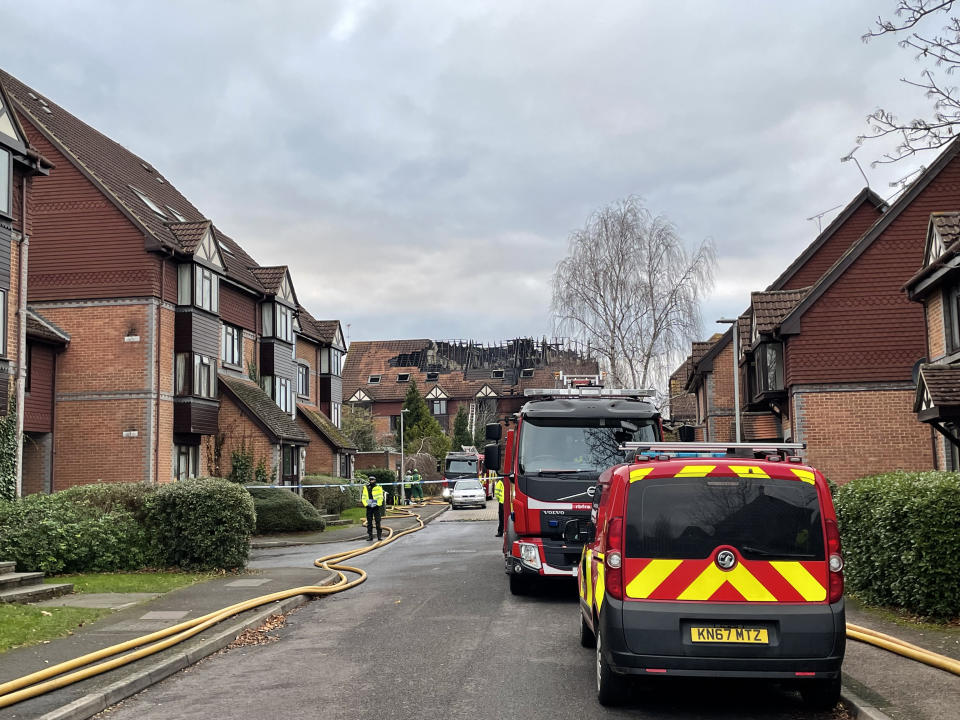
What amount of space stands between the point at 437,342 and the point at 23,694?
87.8m

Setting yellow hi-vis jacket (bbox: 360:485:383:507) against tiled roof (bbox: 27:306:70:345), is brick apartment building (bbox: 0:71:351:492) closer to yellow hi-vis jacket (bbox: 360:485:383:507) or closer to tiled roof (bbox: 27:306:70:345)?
tiled roof (bbox: 27:306:70:345)

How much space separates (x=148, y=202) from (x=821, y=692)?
1246 inches

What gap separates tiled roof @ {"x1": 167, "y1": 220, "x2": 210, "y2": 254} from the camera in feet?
103

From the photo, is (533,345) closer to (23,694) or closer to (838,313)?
(838,313)

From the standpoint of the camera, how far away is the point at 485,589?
49.0ft

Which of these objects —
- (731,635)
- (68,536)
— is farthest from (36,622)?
(731,635)

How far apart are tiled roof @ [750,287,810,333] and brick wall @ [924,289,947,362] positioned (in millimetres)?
6160

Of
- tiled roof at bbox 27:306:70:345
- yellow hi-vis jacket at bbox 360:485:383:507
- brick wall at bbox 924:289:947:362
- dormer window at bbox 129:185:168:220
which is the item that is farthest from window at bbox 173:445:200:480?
brick wall at bbox 924:289:947:362

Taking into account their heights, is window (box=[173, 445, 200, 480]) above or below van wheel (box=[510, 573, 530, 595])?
above

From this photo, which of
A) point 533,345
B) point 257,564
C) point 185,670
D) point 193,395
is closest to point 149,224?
point 193,395

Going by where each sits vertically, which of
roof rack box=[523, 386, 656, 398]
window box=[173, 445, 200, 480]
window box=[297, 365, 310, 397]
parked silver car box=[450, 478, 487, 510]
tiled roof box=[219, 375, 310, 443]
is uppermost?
window box=[297, 365, 310, 397]

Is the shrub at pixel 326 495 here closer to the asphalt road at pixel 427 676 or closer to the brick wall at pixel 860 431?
the brick wall at pixel 860 431

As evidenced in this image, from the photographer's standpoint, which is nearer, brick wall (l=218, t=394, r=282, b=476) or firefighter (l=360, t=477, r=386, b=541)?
firefighter (l=360, t=477, r=386, b=541)

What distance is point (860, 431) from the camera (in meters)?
26.3
